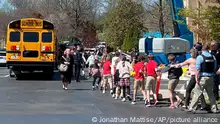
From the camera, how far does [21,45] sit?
87.7 ft

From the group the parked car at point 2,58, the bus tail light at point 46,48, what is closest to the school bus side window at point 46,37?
the bus tail light at point 46,48

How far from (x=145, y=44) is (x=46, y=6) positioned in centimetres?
3674

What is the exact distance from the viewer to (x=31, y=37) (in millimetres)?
26938

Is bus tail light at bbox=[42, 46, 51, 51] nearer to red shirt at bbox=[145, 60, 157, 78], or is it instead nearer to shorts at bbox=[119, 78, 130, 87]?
shorts at bbox=[119, 78, 130, 87]

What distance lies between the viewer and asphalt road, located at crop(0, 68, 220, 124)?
12266 millimetres

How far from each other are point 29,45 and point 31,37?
1.45ft

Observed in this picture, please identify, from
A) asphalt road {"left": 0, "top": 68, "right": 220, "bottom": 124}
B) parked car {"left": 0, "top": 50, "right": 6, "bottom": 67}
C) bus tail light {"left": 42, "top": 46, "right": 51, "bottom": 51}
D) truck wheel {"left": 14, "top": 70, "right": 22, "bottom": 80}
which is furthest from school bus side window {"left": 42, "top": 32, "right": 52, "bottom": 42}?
parked car {"left": 0, "top": 50, "right": 6, "bottom": 67}

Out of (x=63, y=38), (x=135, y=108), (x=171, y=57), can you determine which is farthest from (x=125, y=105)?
(x=63, y=38)

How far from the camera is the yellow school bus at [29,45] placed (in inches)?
1049

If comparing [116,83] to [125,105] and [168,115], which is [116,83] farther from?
[168,115]

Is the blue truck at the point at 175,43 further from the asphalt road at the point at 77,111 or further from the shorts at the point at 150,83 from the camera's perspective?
the shorts at the point at 150,83

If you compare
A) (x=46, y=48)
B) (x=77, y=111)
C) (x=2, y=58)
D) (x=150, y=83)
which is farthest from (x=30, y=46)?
(x=2, y=58)

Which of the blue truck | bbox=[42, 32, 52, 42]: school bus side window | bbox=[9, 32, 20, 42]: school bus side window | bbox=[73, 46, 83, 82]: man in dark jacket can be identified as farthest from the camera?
the blue truck

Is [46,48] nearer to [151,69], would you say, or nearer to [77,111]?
[151,69]
